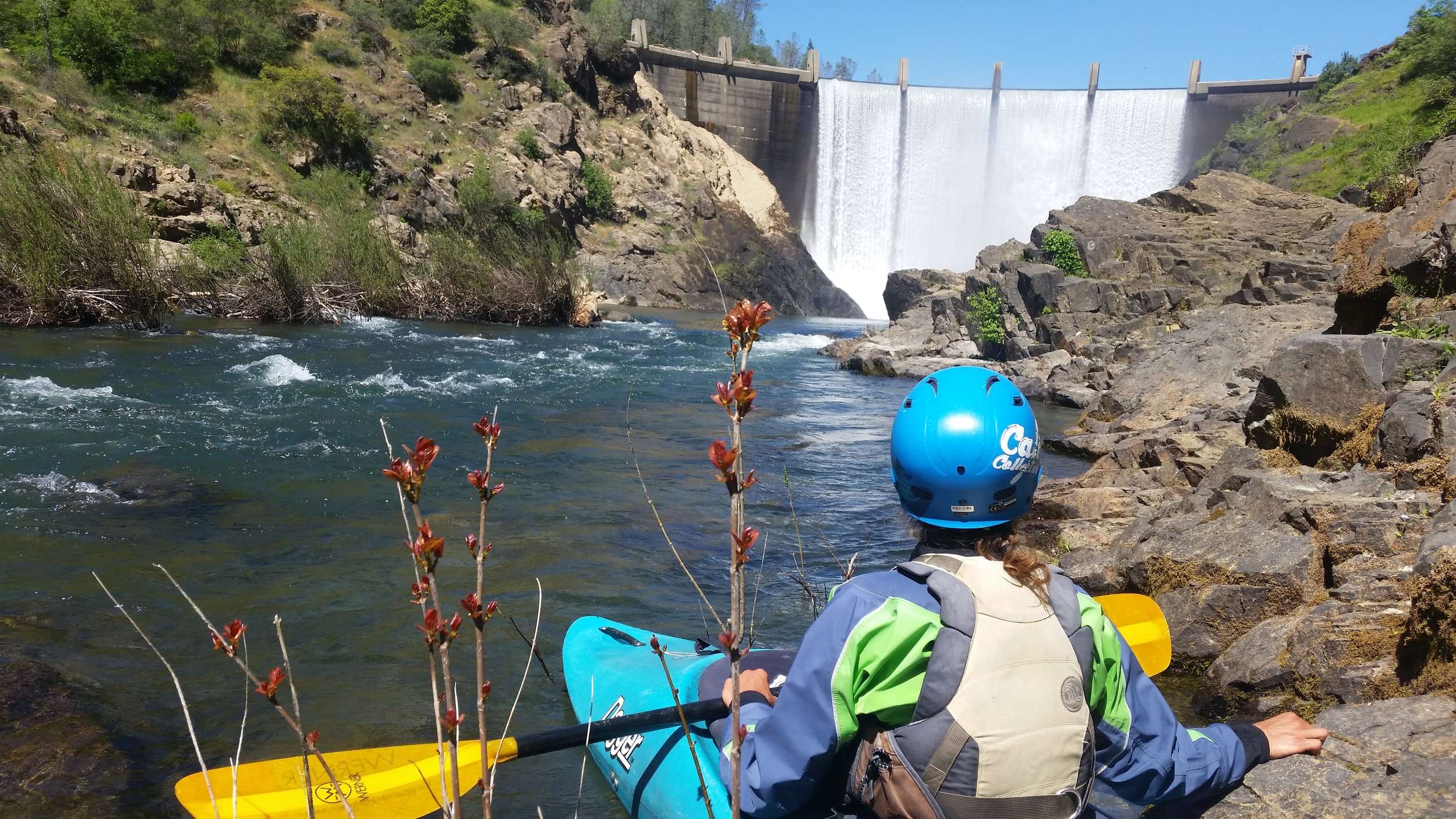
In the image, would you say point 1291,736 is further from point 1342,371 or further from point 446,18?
point 446,18

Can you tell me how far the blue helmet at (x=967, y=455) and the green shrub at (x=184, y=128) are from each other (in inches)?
1148

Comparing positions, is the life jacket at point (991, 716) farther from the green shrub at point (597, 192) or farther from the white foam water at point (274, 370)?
the green shrub at point (597, 192)

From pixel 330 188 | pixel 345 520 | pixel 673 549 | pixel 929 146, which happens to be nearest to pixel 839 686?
pixel 673 549

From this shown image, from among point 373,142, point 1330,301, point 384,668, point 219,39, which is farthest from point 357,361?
point 219,39

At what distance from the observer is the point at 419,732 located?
3.38 meters

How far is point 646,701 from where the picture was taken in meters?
3.01

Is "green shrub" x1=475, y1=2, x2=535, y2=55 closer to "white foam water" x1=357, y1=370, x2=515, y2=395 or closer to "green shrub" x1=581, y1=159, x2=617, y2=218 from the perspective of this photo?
"green shrub" x1=581, y1=159, x2=617, y2=218

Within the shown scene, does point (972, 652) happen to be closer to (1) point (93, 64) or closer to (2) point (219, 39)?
(1) point (93, 64)

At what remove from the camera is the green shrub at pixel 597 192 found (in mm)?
35719

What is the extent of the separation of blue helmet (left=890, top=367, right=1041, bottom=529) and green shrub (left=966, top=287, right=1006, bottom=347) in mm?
15963

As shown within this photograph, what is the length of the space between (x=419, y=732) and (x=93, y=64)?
102 ft

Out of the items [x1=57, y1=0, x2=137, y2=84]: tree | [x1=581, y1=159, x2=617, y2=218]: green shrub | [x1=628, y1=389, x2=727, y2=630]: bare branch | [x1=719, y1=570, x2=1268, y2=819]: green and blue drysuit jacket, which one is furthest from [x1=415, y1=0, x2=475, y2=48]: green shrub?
[x1=719, y1=570, x2=1268, y2=819]: green and blue drysuit jacket

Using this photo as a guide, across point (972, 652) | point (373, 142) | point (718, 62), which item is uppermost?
point (718, 62)

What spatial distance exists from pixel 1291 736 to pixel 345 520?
5.29 m
